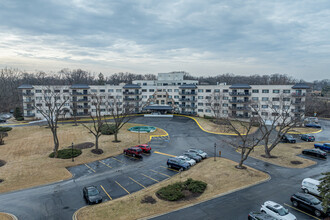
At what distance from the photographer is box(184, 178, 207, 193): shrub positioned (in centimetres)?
2378

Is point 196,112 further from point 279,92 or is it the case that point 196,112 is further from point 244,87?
point 279,92

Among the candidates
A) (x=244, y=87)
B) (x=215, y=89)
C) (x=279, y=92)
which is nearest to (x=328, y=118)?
(x=279, y=92)

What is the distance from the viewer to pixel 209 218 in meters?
19.0

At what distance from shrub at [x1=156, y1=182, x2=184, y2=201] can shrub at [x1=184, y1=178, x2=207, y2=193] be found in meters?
1.02

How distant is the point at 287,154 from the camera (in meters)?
37.7

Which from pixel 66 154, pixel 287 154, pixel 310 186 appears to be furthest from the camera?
pixel 287 154

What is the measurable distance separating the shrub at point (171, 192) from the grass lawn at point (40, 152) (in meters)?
15.4

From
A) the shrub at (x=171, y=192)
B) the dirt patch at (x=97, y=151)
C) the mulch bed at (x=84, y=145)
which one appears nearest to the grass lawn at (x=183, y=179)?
the shrub at (x=171, y=192)

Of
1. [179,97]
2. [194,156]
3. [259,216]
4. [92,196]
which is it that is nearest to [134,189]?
[92,196]

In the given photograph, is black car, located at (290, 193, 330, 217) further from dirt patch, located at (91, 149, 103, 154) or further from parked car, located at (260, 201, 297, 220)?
dirt patch, located at (91, 149, 103, 154)

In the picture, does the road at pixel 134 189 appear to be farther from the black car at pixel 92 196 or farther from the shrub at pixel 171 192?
the shrub at pixel 171 192

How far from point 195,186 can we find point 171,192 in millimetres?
3283

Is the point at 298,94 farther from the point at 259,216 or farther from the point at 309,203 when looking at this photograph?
the point at 259,216

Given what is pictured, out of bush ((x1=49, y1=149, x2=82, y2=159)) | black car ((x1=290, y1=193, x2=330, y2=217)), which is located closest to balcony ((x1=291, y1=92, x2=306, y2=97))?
black car ((x1=290, y1=193, x2=330, y2=217))
